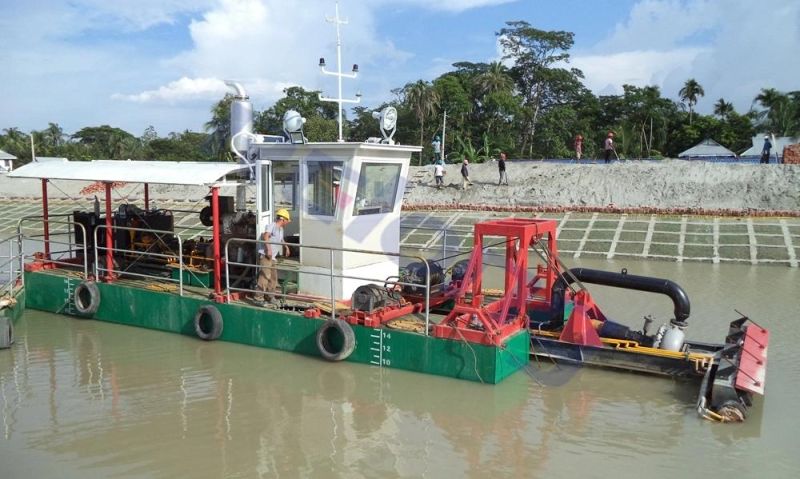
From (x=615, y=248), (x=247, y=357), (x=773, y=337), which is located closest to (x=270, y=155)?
(x=247, y=357)

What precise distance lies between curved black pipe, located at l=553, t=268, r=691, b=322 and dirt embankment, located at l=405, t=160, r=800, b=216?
16050 millimetres

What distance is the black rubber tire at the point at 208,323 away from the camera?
9828mm

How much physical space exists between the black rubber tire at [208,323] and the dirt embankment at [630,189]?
17763mm

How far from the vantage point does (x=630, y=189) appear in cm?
2722

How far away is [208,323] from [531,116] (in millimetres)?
42803

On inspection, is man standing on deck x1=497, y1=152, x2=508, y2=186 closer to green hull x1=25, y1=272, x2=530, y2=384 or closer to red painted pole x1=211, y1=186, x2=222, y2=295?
green hull x1=25, y1=272, x2=530, y2=384

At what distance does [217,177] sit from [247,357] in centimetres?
263

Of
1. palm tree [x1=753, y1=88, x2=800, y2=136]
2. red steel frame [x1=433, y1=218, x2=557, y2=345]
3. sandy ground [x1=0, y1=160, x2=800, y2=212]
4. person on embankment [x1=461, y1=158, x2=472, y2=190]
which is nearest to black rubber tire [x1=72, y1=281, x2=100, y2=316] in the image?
red steel frame [x1=433, y1=218, x2=557, y2=345]

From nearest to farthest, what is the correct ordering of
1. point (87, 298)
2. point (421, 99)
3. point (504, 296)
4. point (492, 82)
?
point (504, 296), point (87, 298), point (421, 99), point (492, 82)

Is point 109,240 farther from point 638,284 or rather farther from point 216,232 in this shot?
point 638,284

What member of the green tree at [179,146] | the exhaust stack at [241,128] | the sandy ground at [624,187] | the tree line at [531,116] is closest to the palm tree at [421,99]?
the tree line at [531,116]

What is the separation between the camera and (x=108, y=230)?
11.0m

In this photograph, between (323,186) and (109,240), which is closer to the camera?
(323,186)

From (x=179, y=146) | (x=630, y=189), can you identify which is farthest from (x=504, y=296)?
(x=179, y=146)
